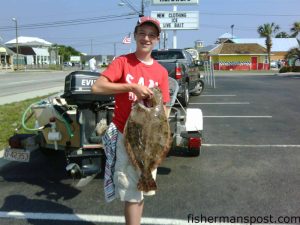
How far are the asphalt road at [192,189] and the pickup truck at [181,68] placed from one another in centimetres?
470

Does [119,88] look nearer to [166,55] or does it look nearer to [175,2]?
[166,55]

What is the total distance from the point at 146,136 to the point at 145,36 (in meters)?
0.76

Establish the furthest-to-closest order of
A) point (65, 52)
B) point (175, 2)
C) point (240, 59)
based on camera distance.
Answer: point (65, 52)
point (240, 59)
point (175, 2)

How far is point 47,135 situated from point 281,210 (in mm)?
3074

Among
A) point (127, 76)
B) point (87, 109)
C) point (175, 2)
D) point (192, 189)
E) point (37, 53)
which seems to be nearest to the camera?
point (127, 76)

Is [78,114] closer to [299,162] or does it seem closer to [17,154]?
[17,154]

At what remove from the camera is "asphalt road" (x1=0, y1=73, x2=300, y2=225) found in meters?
4.28

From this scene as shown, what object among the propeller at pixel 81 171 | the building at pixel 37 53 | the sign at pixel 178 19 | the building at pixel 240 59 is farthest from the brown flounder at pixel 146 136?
the building at pixel 37 53

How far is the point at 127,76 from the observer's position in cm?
311

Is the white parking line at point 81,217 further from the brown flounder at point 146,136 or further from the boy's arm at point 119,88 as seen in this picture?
the boy's arm at point 119,88

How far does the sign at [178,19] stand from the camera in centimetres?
2368

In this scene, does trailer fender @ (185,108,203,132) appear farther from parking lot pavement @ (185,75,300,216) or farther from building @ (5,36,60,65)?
building @ (5,36,60,65)

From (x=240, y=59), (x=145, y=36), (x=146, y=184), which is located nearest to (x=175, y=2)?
(x=145, y=36)

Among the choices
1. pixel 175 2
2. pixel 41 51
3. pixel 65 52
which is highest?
pixel 65 52
